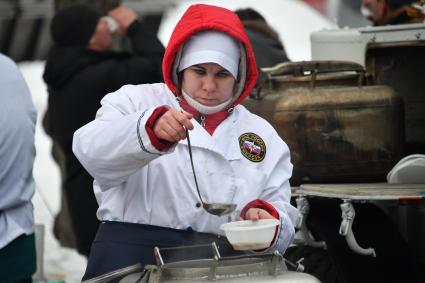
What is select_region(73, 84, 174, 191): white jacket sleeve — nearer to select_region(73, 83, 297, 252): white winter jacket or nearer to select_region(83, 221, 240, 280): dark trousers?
select_region(73, 83, 297, 252): white winter jacket

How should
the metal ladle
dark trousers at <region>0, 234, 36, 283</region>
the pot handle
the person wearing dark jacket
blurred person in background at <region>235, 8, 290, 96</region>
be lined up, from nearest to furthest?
the metal ladle
dark trousers at <region>0, 234, 36, 283</region>
the pot handle
blurred person in background at <region>235, 8, 290, 96</region>
the person wearing dark jacket

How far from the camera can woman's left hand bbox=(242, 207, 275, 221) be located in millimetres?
3258

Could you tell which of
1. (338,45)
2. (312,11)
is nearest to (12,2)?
(312,11)

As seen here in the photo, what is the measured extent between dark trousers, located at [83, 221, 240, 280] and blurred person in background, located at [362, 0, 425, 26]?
2450 mm

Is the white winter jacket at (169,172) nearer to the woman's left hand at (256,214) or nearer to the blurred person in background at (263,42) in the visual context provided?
the woman's left hand at (256,214)

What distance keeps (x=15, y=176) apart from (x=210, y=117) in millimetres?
1146

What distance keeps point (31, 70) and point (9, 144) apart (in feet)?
34.8

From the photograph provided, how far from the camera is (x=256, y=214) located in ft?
10.7

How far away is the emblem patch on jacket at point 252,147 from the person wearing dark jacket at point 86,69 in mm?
2796

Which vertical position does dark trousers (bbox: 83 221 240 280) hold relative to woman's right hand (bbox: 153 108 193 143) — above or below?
below

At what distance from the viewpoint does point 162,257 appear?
3264 mm

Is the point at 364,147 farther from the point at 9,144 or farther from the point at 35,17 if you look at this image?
the point at 35,17

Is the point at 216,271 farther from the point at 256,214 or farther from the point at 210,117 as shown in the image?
the point at 210,117

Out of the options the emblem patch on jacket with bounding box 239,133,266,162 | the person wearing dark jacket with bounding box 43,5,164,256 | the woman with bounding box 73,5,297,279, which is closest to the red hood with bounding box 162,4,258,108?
the woman with bounding box 73,5,297,279
